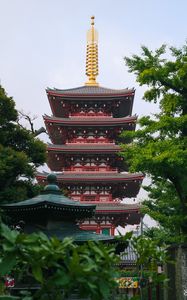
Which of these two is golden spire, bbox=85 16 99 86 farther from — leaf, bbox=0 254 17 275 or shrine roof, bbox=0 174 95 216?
leaf, bbox=0 254 17 275

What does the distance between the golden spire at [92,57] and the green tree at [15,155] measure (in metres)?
17.2

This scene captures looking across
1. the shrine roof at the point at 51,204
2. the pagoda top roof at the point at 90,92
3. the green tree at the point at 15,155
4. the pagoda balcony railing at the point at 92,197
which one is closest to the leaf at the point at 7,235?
the shrine roof at the point at 51,204

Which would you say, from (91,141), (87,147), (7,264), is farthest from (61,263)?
(91,141)

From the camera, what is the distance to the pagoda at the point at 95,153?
97.4 ft

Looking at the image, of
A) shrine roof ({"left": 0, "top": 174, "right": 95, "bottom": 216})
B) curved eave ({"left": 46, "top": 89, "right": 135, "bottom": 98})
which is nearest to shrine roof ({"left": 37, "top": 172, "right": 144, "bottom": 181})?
curved eave ({"left": 46, "top": 89, "right": 135, "bottom": 98})

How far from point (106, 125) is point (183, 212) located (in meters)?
16.6

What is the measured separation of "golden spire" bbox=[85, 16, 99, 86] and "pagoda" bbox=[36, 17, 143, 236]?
252 cm

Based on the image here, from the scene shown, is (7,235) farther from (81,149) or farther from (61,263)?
(81,149)

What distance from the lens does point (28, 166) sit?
1827 cm

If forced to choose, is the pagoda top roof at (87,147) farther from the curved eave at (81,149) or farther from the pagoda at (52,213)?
the pagoda at (52,213)

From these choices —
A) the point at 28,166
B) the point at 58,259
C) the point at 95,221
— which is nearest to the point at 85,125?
the point at 95,221

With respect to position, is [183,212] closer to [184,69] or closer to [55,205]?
[184,69]

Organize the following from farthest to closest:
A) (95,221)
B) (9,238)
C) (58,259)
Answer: (95,221) < (58,259) < (9,238)

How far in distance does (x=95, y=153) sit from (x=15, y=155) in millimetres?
13207
